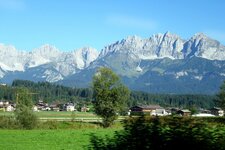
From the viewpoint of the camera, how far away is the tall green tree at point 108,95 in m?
72.5

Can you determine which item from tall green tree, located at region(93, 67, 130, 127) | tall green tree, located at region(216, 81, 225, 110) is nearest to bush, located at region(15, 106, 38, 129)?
tall green tree, located at region(93, 67, 130, 127)

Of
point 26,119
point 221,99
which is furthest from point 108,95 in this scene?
point 221,99

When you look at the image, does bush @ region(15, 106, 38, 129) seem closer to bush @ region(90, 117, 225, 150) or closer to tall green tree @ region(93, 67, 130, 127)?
tall green tree @ region(93, 67, 130, 127)

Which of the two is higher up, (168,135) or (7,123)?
(168,135)

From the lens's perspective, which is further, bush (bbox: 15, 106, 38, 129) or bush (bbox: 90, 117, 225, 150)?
bush (bbox: 15, 106, 38, 129)

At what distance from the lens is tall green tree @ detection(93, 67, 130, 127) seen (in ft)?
238

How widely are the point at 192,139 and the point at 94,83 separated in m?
64.3

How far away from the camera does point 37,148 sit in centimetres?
2634

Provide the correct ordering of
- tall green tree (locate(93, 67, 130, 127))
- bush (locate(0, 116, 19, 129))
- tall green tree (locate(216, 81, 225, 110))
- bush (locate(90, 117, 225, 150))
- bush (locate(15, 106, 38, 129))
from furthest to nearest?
tall green tree (locate(216, 81, 225, 110))
tall green tree (locate(93, 67, 130, 127))
bush (locate(15, 106, 38, 129))
bush (locate(0, 116, 19, 129))
bush (locate(90, 117, 225, 150))

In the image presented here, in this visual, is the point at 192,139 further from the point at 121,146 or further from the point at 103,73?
the point at 103,73

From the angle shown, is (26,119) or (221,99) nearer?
(26,119)

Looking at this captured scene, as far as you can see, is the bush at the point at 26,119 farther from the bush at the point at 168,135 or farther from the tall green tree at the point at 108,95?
the bush at the point at 168,135

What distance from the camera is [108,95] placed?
240 feet

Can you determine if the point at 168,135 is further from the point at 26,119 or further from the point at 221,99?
the point at 221,99
